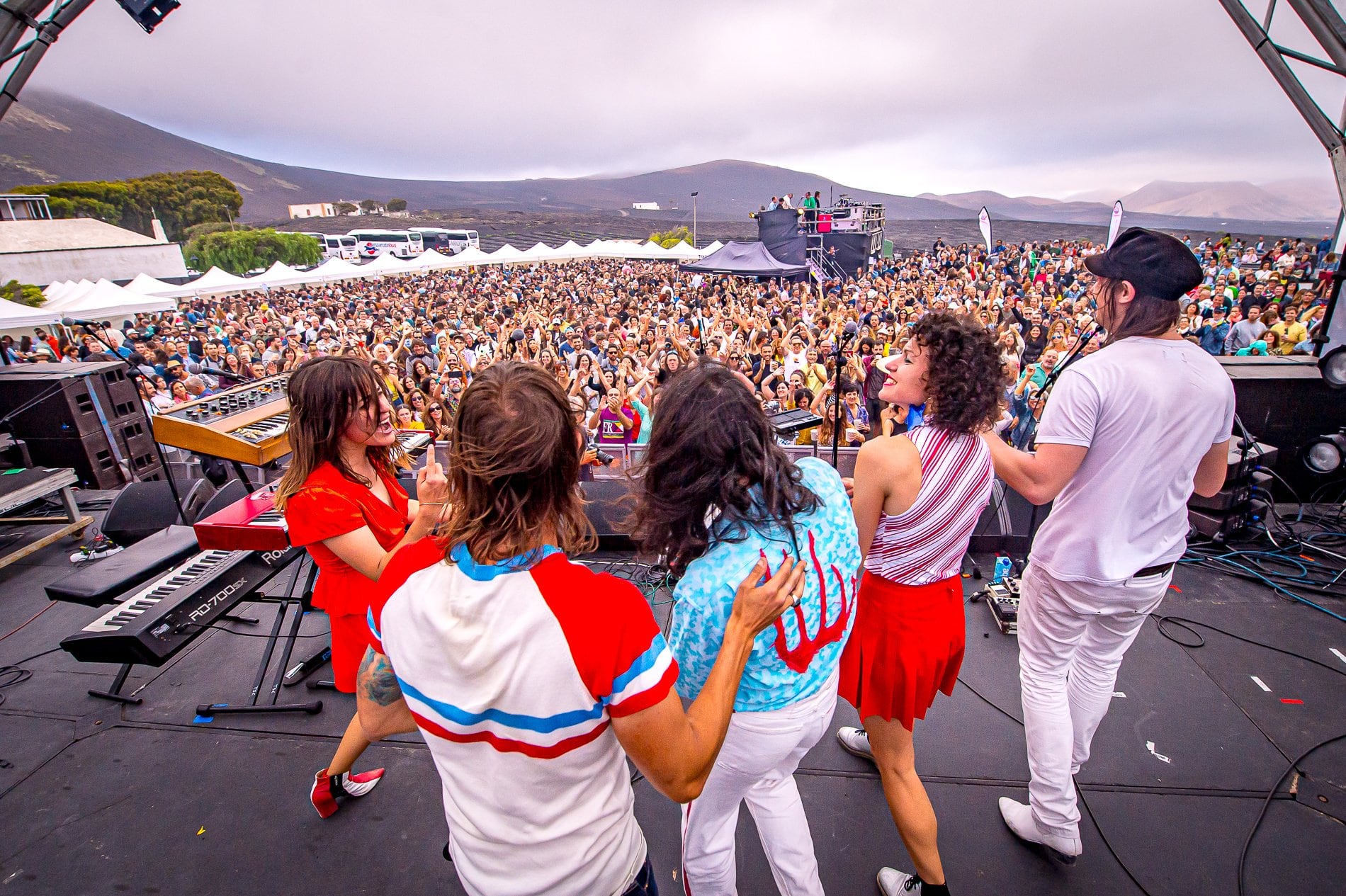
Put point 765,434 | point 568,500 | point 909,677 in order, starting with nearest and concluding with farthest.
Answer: point 568,500, point 765,434, point 909,677

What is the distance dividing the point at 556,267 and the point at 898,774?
105 feet

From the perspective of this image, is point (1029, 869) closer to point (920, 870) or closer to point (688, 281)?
point (920, 870)

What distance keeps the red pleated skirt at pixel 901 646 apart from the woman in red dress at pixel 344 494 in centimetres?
123

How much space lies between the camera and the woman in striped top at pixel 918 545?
1485 millimetres

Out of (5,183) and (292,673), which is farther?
(5,183)

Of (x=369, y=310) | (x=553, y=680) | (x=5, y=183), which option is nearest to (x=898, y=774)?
(x=553, y=680)

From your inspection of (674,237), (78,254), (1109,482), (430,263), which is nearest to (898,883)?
(1109,482)

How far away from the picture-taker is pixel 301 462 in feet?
5.64

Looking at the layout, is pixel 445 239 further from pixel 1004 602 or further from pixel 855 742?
pixel 855 742

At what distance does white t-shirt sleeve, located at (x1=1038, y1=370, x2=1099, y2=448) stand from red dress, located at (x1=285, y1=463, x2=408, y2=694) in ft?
6.39

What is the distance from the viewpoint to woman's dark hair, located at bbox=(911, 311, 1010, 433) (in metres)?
1.51

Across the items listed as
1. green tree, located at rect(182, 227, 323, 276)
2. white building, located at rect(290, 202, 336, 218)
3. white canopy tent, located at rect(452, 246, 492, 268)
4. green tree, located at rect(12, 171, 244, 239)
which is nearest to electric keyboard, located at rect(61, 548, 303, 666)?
white canopy tent, located at rect(452, 246, 492, 268)

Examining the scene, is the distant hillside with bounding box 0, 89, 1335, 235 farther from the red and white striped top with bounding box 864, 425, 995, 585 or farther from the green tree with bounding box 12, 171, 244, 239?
the red and white striped top with bounding box 864, 425, 995, 585

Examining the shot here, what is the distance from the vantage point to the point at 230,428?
274 centimetres
